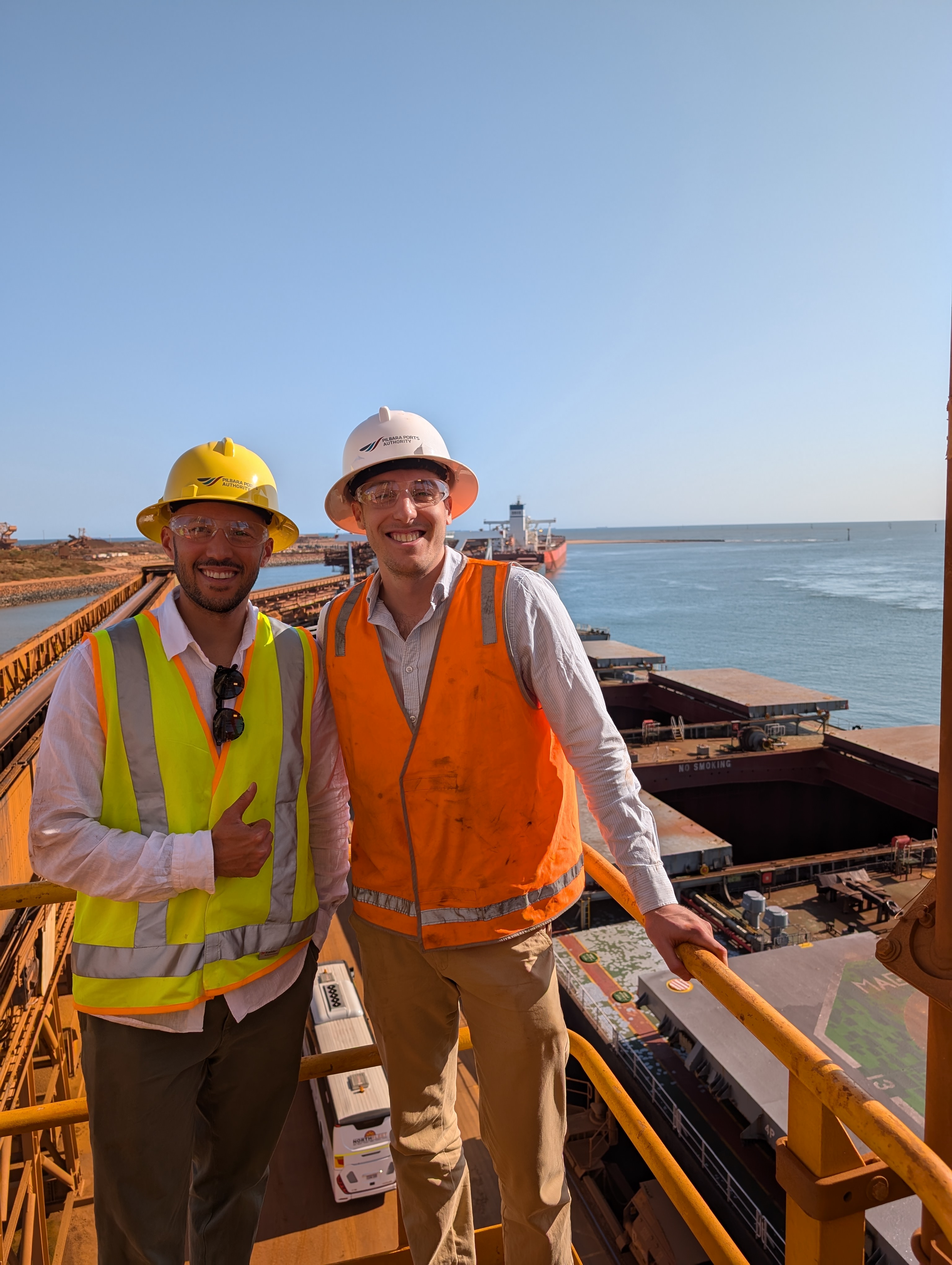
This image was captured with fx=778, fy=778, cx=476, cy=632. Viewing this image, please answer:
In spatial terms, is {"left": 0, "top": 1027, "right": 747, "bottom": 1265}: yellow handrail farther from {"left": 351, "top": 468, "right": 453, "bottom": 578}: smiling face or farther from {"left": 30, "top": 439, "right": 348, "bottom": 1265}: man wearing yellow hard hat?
{"left": 351, "top": 468, "right": 453, "bottom": 578}: smiling face

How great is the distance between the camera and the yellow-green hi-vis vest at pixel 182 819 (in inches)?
79.9

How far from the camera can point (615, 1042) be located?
10.8 metres

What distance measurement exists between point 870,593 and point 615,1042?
302 ft

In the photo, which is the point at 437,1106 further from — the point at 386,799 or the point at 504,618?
the point at 504,618

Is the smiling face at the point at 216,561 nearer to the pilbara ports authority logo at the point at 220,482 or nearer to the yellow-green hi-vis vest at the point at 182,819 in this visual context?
the pilbara ports authority logo at the point at 220,482

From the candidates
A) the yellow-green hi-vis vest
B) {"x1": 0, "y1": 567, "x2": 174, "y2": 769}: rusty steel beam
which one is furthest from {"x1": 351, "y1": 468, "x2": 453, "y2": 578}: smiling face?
{"x1": 0, "y1": 567, "x2": 174, "y2": 769}: rusty steel beam

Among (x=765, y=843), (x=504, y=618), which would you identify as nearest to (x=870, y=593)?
(x=765, y=843)

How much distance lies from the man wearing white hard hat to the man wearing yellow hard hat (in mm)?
244

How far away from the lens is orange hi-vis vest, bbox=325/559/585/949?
227 centimetres

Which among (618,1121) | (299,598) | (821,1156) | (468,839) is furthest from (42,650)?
(299,598)

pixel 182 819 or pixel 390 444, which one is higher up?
pixel 390 444

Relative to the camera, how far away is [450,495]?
2.78 meters

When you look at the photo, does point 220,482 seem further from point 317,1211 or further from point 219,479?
point 317,1211

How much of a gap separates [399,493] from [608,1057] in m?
10.8
